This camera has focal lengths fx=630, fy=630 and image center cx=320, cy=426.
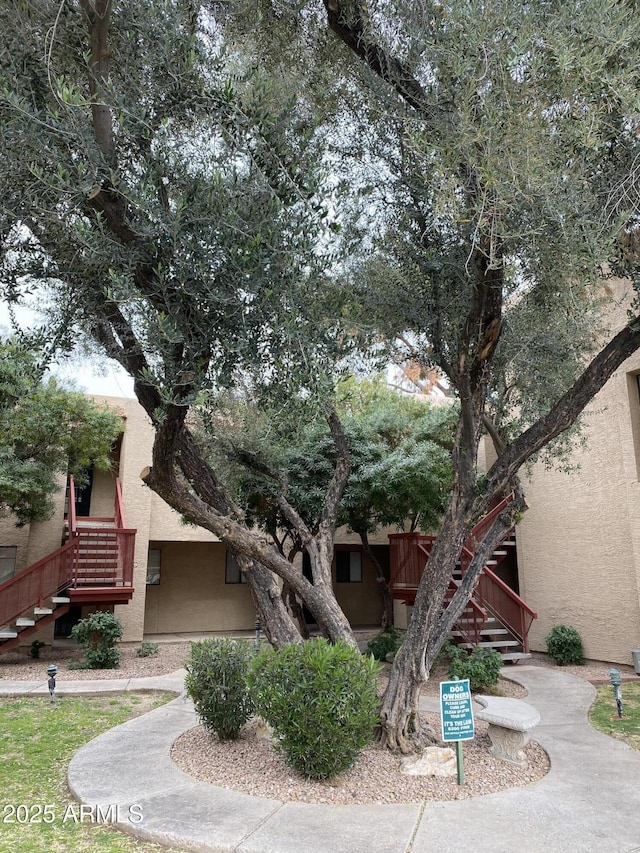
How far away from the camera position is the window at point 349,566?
19828 mm

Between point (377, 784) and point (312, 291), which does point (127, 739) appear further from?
point (312, 291)

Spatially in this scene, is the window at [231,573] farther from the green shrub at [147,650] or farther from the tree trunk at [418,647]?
the tree trunk at [418,647]

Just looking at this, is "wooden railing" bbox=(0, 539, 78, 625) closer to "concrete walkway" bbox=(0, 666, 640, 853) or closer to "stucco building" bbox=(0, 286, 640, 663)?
"stucco building" bbox=(0, 286, 640, 663)

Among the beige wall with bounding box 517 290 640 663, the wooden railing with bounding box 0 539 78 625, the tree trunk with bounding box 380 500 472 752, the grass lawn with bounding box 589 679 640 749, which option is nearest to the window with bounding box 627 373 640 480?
the beige wall with bounding box 517 290 640 663

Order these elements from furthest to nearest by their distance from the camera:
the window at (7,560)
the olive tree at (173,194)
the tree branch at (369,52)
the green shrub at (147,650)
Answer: the window at (7,560)
the green shrub at (147,650)
the tree branch at (369,52)
the olive tree at (173,194)

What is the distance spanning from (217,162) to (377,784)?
18.1 ft

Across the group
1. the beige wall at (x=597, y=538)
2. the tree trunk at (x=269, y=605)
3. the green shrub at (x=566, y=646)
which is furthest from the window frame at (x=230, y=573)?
the tree trunk at (x=269, y=605)

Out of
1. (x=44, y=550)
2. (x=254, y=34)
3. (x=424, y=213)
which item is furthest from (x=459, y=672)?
(x=44, y=550)

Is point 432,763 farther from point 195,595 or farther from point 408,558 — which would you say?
point 195,595

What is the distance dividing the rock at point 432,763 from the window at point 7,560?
37.9 ft

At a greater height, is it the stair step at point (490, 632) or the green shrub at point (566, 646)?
the stair step at point (490, 632)

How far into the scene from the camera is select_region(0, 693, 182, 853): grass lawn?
433 centimetres

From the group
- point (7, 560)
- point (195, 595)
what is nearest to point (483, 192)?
point (7, 560)

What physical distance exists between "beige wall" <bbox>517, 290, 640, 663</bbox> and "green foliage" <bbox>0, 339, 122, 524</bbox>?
9.42 metres
